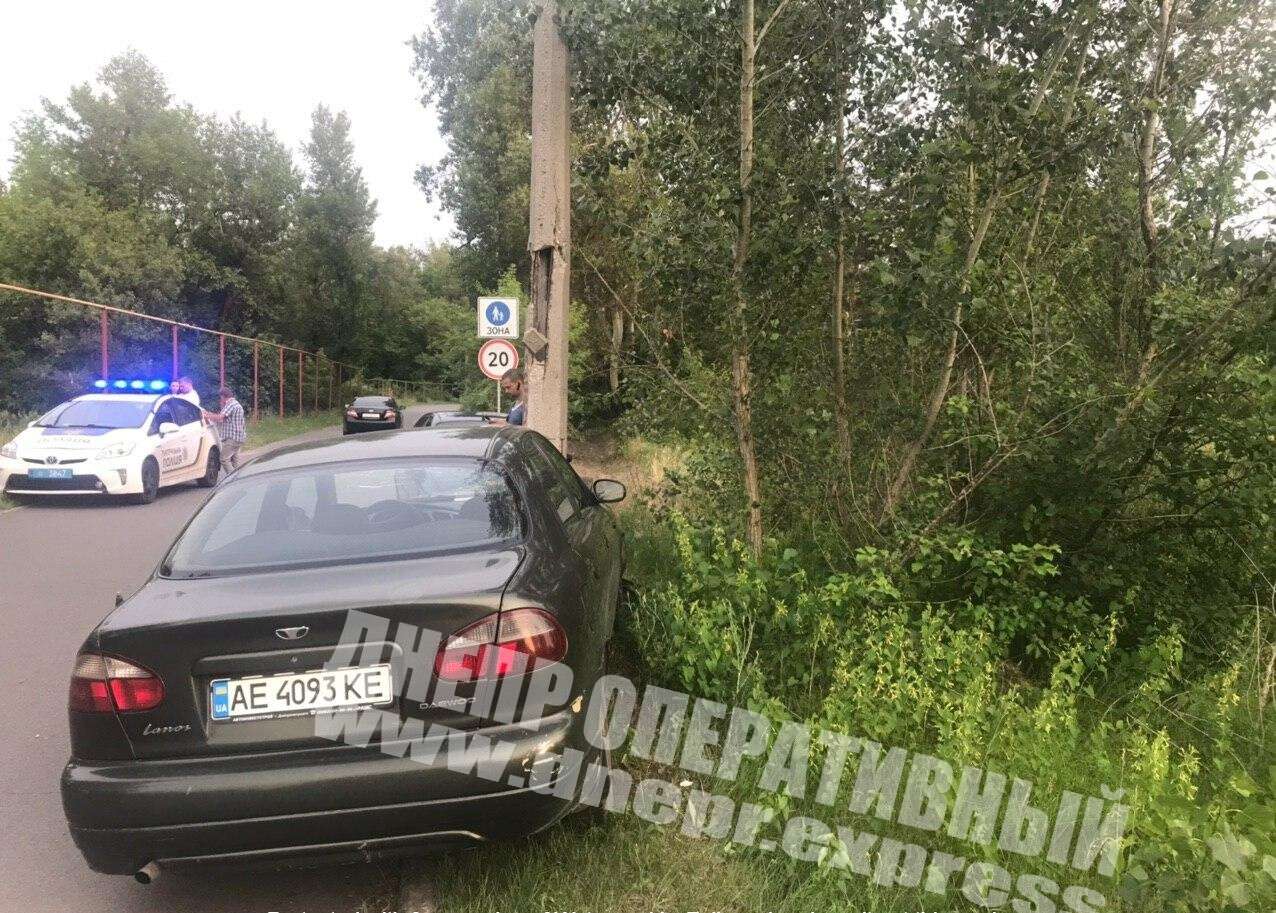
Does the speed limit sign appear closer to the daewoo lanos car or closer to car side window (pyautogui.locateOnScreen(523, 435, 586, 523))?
car side window (pyautogui.locateOnScreen(523, 435, 586, 523))

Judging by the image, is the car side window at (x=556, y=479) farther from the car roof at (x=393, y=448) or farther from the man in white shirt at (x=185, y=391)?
the man in white shirt at (x=185, y=391)

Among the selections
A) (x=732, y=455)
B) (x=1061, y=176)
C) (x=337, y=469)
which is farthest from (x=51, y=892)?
(x=1061, y=176)

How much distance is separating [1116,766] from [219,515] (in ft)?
12.4

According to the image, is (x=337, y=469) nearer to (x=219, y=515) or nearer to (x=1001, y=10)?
(x=219, y=515)

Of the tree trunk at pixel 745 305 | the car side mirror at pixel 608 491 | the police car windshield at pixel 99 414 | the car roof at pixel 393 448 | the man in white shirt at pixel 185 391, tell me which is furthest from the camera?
the man in white shirt at pixel 185 391

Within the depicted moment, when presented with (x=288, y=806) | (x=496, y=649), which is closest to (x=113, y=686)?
(x=288, y=806)

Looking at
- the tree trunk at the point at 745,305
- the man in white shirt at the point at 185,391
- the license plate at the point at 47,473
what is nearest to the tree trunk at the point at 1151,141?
the tree trunk at the point at 745,305

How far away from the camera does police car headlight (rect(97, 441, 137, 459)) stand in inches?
501

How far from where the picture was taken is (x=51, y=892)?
134 inches

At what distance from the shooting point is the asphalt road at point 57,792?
134 inches

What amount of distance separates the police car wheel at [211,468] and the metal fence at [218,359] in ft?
7.73

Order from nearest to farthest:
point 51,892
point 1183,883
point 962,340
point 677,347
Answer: point 1183,883
point 51,892
point 962,340
point 677,347

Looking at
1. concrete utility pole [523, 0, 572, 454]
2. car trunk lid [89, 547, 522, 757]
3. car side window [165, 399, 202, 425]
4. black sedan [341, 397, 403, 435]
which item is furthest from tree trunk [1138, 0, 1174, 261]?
black sedan [341, 397, 403, 435]

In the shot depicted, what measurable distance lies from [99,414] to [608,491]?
11078 mm
